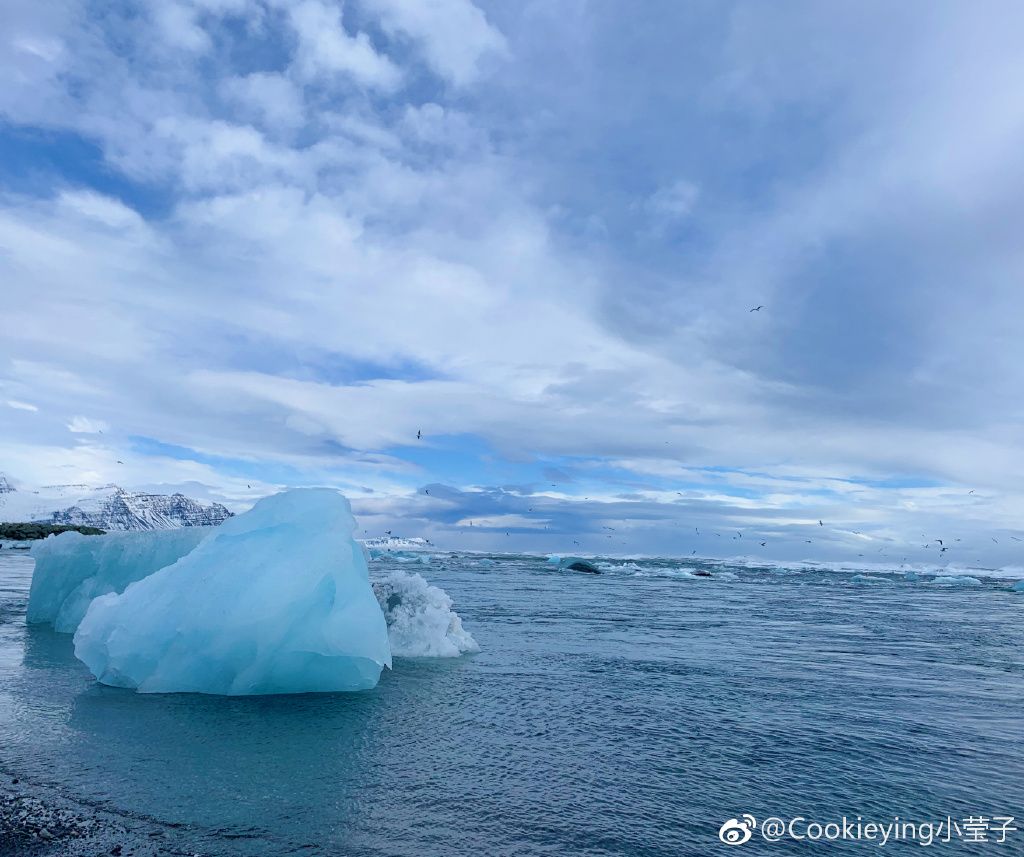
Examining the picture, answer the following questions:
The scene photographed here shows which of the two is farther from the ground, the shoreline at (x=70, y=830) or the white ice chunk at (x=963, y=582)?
the shoreline at (x=70, y=830)

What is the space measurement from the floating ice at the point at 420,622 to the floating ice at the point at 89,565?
4.81 meters

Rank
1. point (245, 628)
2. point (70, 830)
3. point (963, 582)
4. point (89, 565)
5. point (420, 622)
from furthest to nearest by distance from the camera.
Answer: point (963, 582) < point (89, 565) < point (420, 622) < point (245, 628) < point (70, 830)

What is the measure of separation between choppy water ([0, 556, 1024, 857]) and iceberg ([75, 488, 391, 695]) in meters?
0.39

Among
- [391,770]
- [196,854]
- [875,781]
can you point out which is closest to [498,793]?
[391,770]

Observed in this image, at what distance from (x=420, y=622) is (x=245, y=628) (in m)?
4.36

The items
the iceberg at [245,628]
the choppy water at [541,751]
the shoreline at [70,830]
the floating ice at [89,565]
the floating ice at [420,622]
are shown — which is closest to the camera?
the shoreline at [70,830]

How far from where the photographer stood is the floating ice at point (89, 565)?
15.4 meters

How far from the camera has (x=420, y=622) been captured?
12.9 meters

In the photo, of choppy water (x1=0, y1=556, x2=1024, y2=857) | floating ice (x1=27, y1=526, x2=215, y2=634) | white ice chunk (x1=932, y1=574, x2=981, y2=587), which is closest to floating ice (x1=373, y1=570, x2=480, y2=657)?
choppy water (x1=0, y1=556, x2=1024, y2=857)

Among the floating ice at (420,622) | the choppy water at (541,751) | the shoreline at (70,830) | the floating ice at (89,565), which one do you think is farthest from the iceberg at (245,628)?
the floating ice at (89,565)

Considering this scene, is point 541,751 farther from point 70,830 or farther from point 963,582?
point 963,582

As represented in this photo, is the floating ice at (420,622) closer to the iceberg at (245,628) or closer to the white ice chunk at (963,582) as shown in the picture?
the iceberg at (245,628)

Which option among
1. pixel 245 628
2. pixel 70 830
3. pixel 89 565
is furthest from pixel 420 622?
pixel 89 565

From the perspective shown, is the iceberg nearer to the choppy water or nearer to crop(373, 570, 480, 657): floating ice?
the choppy water
